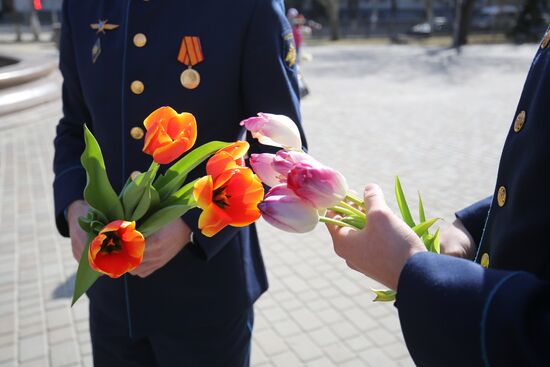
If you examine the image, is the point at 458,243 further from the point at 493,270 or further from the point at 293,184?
the point at 293,184

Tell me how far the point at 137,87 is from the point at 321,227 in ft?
10.9

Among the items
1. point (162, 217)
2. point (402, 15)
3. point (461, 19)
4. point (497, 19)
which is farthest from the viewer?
point (402, 15)

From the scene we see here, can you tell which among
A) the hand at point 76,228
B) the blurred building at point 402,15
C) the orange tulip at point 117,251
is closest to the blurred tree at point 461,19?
the blurred building at point 402,15

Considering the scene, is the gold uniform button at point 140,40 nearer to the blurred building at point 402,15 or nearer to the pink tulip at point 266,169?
the pink tulip at point 266,169

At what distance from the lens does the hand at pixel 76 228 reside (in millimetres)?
1394

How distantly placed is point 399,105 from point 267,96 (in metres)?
9.40

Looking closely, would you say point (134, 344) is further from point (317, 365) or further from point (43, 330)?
point (43, 330)

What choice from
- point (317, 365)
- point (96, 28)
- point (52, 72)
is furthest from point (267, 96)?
point (52, 72)

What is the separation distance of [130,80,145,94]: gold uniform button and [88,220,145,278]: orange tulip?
706mm

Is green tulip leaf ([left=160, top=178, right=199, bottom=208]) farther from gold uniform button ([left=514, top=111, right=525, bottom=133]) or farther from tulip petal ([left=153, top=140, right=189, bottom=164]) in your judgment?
gold uniform button ([left=514, top=111, right=525, bottom=133])

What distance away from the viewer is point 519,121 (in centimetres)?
95

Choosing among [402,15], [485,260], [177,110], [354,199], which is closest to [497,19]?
[402,15]

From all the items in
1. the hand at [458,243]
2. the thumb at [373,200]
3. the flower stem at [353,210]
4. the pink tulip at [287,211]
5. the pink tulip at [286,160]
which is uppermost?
the pink tulip at [286,160]

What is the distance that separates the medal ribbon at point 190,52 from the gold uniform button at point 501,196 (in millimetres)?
880
